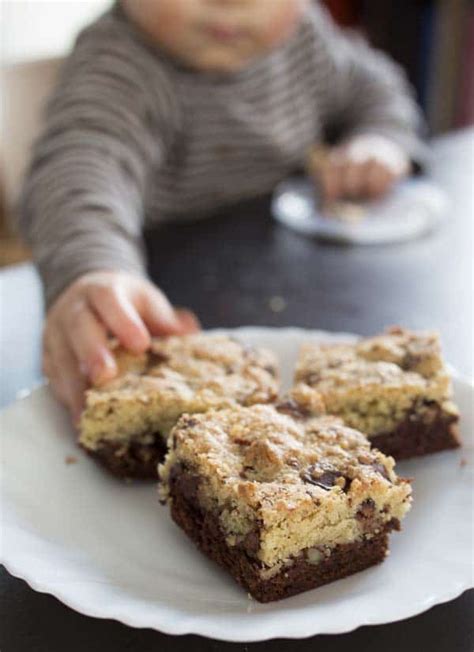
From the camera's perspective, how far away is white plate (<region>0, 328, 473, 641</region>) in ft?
1.89

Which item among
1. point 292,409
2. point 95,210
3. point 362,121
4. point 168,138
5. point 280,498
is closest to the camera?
point 280,498

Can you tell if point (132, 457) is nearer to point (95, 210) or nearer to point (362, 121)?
point (95, 210)

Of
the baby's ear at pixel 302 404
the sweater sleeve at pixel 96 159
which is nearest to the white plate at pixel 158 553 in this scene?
the baby's ear at pixel 302 404

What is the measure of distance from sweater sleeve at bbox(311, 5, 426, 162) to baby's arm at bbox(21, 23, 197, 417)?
45cm

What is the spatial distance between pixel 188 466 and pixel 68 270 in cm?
40

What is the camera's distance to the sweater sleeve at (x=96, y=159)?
1.05 metres

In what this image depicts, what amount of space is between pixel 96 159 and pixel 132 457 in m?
0.58

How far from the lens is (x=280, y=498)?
0.61 meters

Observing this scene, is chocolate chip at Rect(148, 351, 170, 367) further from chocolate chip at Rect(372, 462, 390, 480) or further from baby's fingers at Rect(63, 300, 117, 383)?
chocolate chip at Rect(372, 462, 390, 480)

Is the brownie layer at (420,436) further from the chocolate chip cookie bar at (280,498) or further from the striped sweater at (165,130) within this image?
the striped sweater at (165,130)

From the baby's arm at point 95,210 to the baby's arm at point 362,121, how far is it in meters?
0.32

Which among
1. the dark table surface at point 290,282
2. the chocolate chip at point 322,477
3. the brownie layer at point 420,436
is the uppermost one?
the chocolate chip at point 322,477

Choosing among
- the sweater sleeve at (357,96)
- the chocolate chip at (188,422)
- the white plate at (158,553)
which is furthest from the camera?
the sweater sleeve at (357,96)

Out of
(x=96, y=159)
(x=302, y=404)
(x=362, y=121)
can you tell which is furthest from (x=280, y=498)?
(x=362, y=121)
